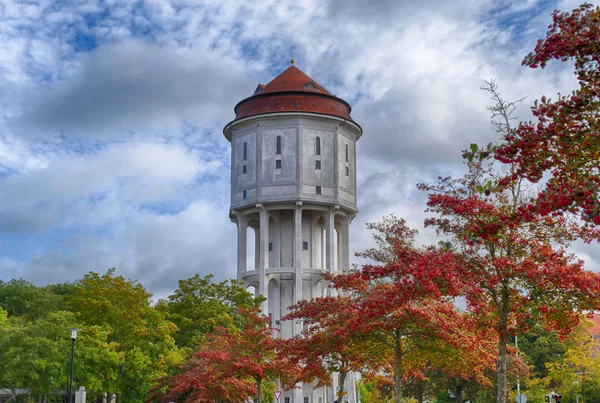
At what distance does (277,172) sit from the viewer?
217ft

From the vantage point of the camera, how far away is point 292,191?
65.4 metres

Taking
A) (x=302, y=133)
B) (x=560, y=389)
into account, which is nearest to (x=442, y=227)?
(x=560, y=389)

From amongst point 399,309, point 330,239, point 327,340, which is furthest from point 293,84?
point 399,309

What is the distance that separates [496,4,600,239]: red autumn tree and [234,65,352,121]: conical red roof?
53965mm

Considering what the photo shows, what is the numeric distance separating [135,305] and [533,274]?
30.2 m

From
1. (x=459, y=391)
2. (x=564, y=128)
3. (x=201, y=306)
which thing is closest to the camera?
(x=564, y=128)

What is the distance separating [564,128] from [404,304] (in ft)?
44.4

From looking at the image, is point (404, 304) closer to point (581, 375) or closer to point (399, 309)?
point (399, 309)

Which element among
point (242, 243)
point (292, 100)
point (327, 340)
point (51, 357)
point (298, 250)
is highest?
point (292, 100)

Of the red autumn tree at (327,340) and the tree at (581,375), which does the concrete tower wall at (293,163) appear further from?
the red autumn tree at (327,340)

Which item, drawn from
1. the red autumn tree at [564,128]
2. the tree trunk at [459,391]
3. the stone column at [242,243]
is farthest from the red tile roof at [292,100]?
the red autumn tree at [564,128]

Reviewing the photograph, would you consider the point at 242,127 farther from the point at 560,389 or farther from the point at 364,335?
the point at 364,335

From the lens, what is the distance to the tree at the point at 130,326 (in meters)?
42.7

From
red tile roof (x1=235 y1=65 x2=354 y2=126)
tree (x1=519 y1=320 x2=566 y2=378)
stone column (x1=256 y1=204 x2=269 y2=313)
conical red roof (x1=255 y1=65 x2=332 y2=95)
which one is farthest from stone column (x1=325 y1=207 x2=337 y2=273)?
tree (x1=519 y1=320 x2=566 y2=378)
